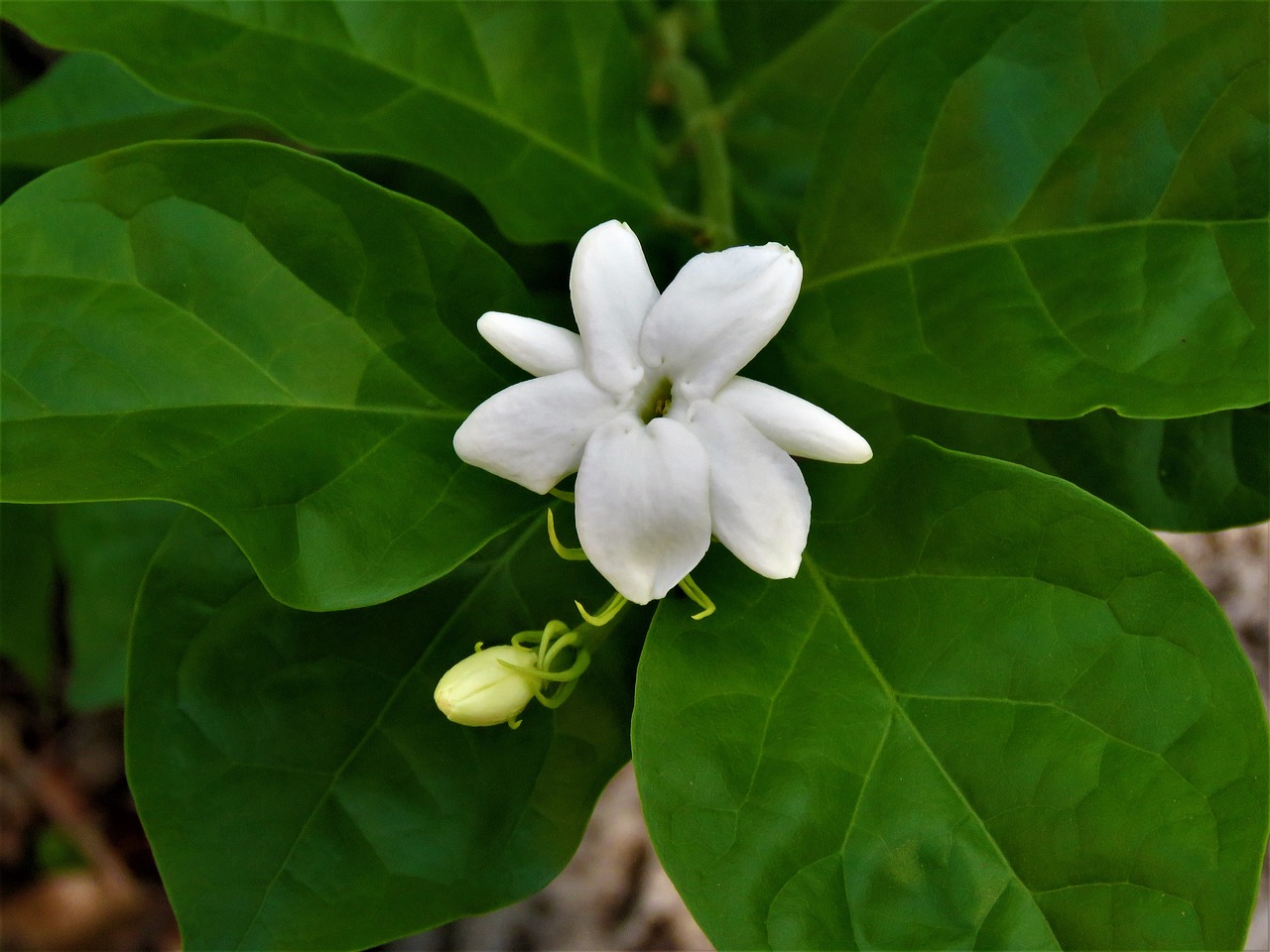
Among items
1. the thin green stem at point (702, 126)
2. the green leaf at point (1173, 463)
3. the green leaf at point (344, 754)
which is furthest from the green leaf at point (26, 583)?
the green leaf at point (1173, 463)

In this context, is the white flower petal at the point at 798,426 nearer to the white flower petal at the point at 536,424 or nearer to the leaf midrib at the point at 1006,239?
the white flower petal at the point at 536,424

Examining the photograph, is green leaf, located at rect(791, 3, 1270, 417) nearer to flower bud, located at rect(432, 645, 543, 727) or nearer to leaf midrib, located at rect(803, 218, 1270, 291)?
leaf midrib, located at rect(803, 218, 1270, 291)

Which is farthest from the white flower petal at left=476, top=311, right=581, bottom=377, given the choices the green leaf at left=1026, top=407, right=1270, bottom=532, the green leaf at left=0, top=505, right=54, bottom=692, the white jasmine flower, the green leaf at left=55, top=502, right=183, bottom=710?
the green leaf at left=0, top=505, right=54, bottom=692

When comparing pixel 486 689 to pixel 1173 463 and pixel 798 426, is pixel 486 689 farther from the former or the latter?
pixel 1173 463

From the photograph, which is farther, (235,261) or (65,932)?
(65,932)

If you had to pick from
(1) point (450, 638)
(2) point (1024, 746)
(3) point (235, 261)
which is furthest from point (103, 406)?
(2) point (1024, 746)

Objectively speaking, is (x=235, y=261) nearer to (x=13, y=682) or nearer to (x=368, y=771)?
(x=368, y=771)
